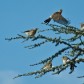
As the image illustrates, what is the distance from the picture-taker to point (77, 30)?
26.1 feet

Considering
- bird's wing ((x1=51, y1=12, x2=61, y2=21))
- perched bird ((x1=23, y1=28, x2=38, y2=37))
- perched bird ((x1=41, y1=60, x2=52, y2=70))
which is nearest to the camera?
perched bird ((x1=41, y1=60, x2=52, y2=70))

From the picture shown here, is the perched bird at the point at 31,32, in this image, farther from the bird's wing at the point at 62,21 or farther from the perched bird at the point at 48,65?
the perched bird at the point at 48,65

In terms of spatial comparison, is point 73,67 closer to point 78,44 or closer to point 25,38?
point 78,44

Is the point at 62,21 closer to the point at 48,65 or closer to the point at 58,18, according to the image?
the point at 58,18

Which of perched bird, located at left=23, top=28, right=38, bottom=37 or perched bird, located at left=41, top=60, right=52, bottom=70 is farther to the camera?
perched bird, located at left=23, top=28, right=38, bottom=37

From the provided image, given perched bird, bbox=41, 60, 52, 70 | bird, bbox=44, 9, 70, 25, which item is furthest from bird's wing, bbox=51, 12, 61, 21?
perched bird, bbox=41, 60, 52, 70

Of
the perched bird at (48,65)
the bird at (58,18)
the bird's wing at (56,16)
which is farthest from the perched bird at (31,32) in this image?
the perched bird at (48,65)

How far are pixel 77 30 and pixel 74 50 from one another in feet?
1.54

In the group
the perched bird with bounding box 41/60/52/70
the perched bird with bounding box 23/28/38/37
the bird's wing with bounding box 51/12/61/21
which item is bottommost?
the perched bird with bounding box 41/60/52/70

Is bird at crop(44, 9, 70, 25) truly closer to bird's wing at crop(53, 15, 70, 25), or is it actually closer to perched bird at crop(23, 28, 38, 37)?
bird's wing at crop(53, 15, 70, 25)

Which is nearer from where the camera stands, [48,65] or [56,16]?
[48,65]

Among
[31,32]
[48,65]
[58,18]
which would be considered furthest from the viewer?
[58,18]

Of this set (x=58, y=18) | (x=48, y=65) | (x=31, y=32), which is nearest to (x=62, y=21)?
(x=58, y=18)

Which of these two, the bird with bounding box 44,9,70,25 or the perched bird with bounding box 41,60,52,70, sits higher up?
the bird with bounding box 44,9,70,25
